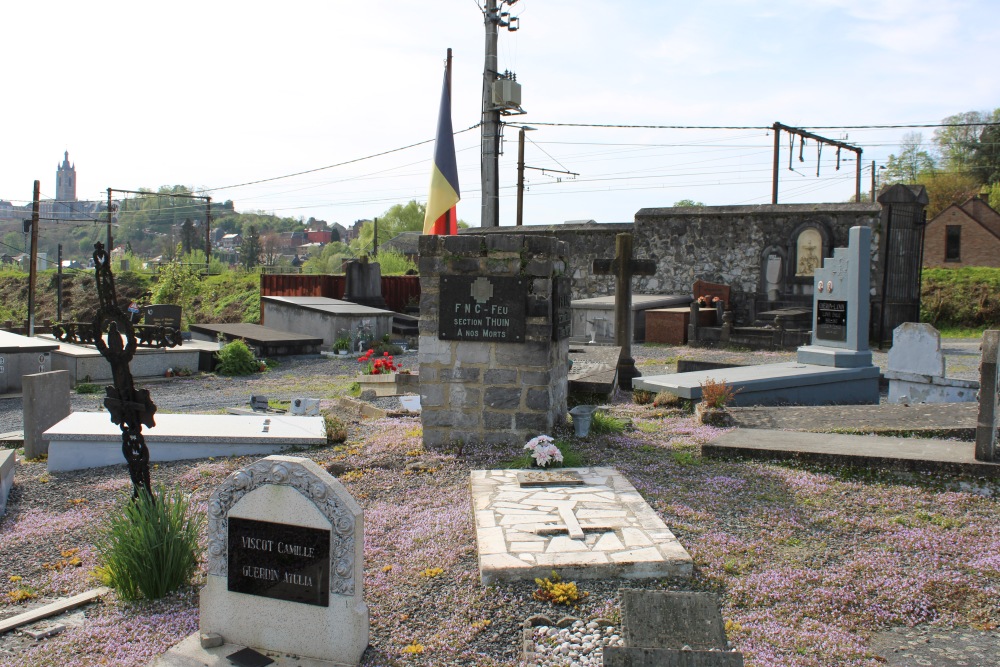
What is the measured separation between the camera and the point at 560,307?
8180mm

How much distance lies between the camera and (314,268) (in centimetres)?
6309

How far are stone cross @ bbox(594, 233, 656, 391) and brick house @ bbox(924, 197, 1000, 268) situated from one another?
97.4 ft

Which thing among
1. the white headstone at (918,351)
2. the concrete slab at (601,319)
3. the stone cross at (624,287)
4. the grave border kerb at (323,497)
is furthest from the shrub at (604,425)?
the concrete slab at (601,319)

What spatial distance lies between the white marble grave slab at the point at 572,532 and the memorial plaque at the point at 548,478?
68 mm

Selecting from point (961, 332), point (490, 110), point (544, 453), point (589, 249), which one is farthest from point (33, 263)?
point (961, 332)

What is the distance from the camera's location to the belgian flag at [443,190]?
13109 mm

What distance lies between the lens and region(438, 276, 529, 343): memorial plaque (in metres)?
7.77

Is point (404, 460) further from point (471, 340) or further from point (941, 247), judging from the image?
point (941, 247)

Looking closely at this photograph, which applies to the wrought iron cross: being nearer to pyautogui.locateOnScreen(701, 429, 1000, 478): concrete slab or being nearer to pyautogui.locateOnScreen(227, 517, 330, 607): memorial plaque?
pyautogui.locateOnScreen(227, 517, 330, 607): memorial plaque

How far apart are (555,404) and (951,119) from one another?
55.2 m

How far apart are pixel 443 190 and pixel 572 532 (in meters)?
9.02

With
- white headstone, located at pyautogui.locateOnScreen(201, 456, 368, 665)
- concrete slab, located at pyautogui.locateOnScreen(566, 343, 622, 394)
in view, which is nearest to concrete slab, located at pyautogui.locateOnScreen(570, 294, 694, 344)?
concrete slab, located at pyautogui.locateOnScreen(566, 343, 622, 394)

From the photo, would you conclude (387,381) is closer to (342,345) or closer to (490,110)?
(342,345)

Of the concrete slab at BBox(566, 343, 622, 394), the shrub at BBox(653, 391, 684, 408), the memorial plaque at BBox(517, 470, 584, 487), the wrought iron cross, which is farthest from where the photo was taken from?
the concrete slab at BBox(566, 343, 622, 394)
